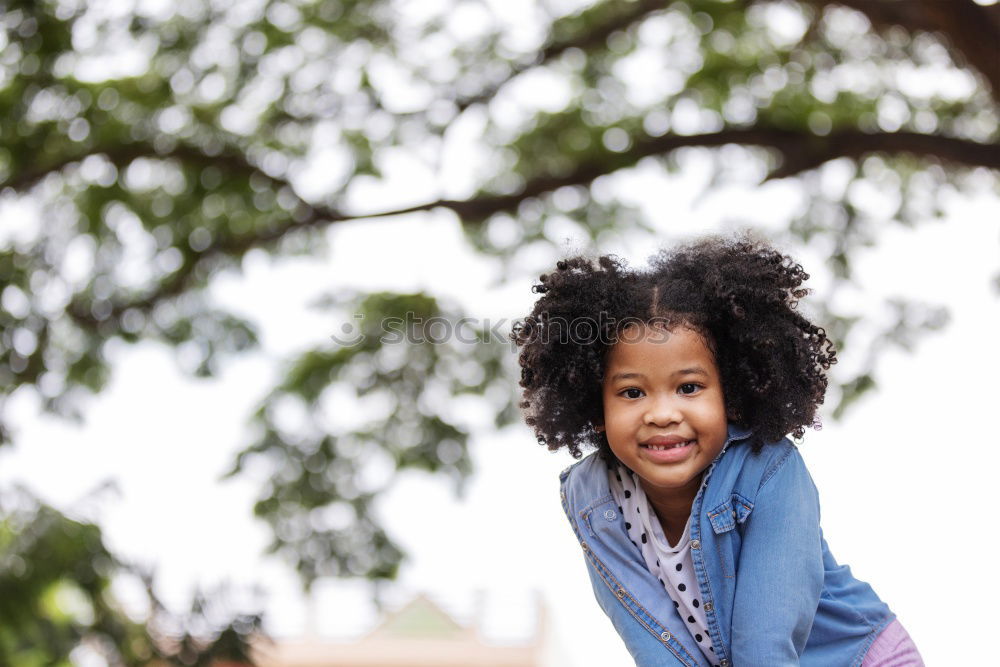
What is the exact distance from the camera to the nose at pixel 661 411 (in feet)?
6.39

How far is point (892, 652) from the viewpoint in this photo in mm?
2049

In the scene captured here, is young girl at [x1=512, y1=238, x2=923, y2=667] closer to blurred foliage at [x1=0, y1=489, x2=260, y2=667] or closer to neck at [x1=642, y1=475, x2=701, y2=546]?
neck at [x1=642, y1=475, x2=701, y2=546]

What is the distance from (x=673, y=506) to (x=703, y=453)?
0.60 ft

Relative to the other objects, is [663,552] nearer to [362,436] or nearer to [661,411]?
[661,411]

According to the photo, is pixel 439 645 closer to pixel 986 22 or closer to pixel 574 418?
pixel 986 22

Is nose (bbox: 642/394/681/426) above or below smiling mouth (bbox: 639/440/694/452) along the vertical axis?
above

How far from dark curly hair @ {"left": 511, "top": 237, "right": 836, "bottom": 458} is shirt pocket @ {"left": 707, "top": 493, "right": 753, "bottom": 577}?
0.39 feet

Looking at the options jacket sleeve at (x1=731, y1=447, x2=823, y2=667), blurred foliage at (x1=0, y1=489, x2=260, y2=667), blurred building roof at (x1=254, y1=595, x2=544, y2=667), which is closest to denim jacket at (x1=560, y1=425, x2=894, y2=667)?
jacket sleeve at (x1=731, y1=447, x2=823, y2=667)

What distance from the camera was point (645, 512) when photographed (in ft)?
7.00

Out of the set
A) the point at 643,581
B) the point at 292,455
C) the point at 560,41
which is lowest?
the point at 643,581

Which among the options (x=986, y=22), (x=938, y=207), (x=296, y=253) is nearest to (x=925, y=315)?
(x=938, y=207)

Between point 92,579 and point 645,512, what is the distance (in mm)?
2910

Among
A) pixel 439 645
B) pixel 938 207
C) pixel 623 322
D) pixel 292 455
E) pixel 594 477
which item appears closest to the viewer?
pixel 623 322

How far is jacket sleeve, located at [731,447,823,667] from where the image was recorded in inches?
72.6
